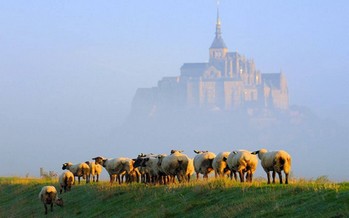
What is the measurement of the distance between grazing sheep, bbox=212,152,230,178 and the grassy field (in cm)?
327

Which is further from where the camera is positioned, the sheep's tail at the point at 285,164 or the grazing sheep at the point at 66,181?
the grazing sheep at the point at 66,181

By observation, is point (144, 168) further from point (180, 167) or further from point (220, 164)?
point (220, 164)

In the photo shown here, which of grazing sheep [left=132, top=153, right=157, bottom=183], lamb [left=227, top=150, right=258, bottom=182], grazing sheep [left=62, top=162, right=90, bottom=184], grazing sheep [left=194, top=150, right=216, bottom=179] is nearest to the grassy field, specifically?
lamb [left=227, top=150, right=258, bottom=182]

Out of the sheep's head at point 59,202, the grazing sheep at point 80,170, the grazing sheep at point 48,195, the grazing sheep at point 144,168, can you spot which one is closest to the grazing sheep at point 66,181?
the grazing sheep at point 80,170

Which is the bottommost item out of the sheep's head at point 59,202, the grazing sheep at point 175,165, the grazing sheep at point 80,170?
the sheep's head at point 59,202

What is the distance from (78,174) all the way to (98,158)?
1718 mm

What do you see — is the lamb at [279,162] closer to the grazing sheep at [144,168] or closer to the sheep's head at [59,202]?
the grazing sheep at [144,168]

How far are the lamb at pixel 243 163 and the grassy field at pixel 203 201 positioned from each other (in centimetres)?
112

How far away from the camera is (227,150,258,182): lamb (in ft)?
102

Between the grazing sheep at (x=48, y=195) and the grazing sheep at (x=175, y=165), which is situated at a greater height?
the grazing sheep at (x=175, y=165)

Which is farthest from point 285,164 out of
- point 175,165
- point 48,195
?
point 48,195

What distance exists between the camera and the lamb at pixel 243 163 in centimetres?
3122

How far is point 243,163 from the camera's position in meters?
31.2

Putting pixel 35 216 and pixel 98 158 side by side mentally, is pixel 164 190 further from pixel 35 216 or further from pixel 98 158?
pixel 98 158
